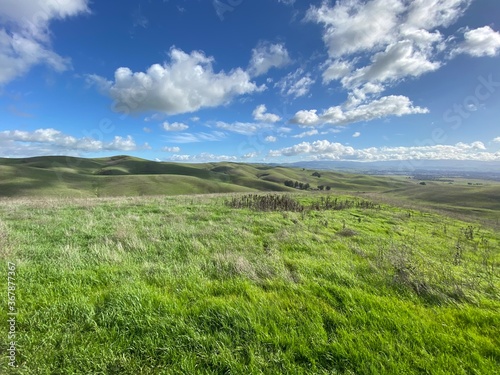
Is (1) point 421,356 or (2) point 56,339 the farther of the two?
(2) point 56,339

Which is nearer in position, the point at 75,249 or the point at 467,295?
the point at 467,295

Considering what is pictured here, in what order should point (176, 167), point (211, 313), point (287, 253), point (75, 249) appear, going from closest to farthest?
point (211, 313)
point (75, 249)
point (287, 253)
point (176, 167)

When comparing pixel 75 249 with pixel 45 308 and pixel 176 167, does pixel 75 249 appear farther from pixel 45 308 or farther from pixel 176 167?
pixel 176 167

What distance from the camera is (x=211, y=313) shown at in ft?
13.9

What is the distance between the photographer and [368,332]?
383cm

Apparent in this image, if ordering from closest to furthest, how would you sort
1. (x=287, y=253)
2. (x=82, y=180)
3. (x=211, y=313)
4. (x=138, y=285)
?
(x=211, y=313) < (x=138, y=285) < (x=287, y=253) < (x=82, y=180)

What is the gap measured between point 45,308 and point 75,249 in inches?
137

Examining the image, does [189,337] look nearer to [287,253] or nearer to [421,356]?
[421,356]

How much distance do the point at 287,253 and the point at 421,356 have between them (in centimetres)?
476

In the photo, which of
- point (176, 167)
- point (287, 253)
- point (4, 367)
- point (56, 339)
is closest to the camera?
point (4, 367)

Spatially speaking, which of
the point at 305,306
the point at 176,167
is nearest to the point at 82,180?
the point at 176,167

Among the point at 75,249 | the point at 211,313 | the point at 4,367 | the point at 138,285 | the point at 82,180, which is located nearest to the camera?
the point at 4,367

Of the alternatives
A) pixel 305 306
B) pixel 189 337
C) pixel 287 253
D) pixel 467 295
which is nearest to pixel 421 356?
pixel 305 306

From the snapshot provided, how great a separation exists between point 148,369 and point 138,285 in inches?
87.2
